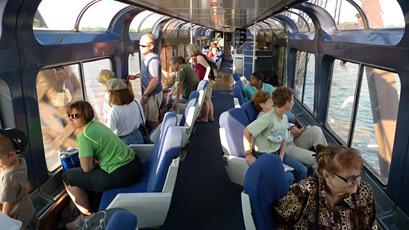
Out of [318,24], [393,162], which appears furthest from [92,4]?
[393,162]

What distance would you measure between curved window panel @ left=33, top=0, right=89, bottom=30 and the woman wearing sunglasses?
54.4 inches

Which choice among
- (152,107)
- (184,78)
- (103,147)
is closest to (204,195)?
(103,147)

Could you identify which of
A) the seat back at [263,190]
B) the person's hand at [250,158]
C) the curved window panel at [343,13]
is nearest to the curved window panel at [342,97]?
the curved window panel at [343,13]

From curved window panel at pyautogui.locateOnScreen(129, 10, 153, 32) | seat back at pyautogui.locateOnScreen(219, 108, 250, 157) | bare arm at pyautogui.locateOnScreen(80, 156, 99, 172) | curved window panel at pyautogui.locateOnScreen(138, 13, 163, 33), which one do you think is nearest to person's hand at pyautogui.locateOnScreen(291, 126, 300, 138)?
seat back at pyautogui.locateOnScreen(219, 108, 250, 157)

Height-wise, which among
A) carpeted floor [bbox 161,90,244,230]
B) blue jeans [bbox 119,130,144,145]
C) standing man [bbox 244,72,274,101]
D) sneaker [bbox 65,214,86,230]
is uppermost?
standing man [bbox 244,72,274,101]

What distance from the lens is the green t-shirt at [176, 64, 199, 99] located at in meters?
4.96

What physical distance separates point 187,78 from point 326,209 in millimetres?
3865

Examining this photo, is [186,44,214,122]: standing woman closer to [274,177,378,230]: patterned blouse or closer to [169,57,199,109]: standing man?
[169,57,199,109]: standing man

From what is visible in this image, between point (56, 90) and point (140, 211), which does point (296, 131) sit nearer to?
point (140, 211)

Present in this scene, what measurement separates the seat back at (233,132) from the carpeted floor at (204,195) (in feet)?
1.97

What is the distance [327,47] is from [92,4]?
11.1 feet

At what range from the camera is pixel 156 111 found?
4.41m

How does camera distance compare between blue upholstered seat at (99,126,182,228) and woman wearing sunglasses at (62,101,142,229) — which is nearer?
blue upholstered seat at (99,126,182,228)

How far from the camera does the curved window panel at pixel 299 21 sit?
5895 mm
